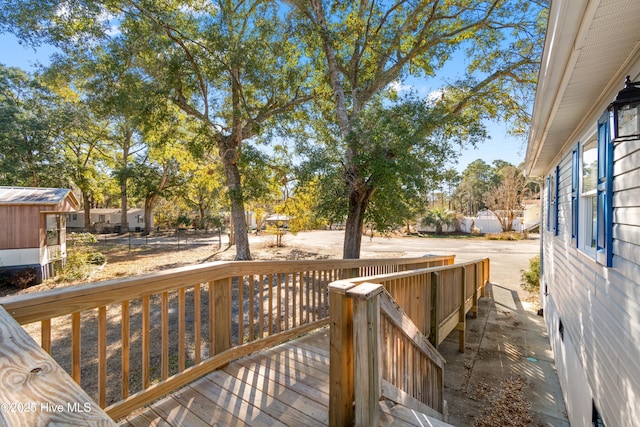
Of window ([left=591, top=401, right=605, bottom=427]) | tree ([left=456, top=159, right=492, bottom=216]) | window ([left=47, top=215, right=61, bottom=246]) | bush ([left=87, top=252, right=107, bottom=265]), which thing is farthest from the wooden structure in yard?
tree ([left=456, top=159, right=492, bottom=216])

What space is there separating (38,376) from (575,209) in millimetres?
4747

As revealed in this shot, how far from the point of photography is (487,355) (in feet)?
16.3

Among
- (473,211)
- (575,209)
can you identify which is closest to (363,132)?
(575,209)

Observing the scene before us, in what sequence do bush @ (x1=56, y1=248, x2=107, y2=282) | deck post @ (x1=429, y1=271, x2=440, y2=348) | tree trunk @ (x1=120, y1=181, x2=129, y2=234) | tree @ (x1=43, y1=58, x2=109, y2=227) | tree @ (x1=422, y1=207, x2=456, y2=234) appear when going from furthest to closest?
tree @ (x1=422, y1=207, x2=456, y2=234) → tree trunk @ (x1=120, y1=181, x2=129, y2=234) → tree @ (x1=43, y1=58, x2=109, y2=227) → bush @ (x1=56, y1=248, x2=107, y2=282) → deck post @ (x1=429, y1=271, x2=440, y2=348)

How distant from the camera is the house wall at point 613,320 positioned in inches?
70.8

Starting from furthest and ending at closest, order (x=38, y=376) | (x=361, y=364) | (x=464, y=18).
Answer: (x=464, y=18) → (x=361, y=364) → (x=38, y=376)

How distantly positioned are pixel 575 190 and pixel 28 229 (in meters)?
13.5

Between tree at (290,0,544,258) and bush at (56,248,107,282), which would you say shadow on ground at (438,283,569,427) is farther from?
bush at (56,248,107,282)

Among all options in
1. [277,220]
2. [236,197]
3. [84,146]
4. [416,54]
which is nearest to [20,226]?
[236,197]

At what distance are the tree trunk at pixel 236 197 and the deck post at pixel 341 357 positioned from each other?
30.7 feet

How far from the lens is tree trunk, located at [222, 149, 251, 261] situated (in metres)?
10.5

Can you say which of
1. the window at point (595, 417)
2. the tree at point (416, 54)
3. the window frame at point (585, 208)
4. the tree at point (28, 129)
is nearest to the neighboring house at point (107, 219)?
the tree at point (28, 129)

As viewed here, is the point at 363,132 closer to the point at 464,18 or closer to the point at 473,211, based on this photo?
the point at 464,18

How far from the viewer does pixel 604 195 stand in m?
2.33
